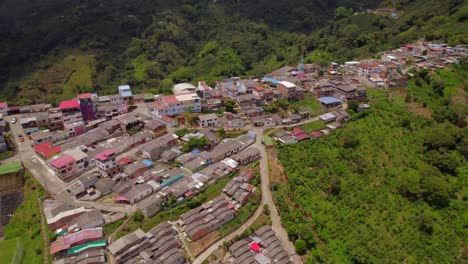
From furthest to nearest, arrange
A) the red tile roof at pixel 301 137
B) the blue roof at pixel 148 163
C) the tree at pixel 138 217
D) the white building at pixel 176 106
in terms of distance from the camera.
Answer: the white building at pixel 176 106 → the red tile roof at pixel 301 137 → the blue roof at pixel 148 163 → the tree at pixel 138 217

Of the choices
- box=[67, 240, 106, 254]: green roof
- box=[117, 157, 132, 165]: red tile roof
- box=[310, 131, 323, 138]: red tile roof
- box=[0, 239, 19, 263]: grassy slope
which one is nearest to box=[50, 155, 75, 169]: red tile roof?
box=[117, 157, 132, 165]: red tile roof

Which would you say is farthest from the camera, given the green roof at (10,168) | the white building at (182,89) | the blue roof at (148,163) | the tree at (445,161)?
the white building at (182,89)

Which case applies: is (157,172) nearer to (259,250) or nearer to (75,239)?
(75,239)

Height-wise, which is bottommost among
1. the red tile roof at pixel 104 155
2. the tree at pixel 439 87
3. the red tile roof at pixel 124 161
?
the red tile roof at pixel 124 161

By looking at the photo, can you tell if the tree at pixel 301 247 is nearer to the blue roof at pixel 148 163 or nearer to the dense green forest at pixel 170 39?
the blue roof at pixel 148 163

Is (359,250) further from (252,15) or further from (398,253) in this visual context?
(252,15)

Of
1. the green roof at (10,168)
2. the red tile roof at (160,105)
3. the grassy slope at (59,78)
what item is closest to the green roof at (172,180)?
the red tile roof at (160,105)

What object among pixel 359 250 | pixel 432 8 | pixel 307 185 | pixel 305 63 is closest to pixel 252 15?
pixel 305 63
